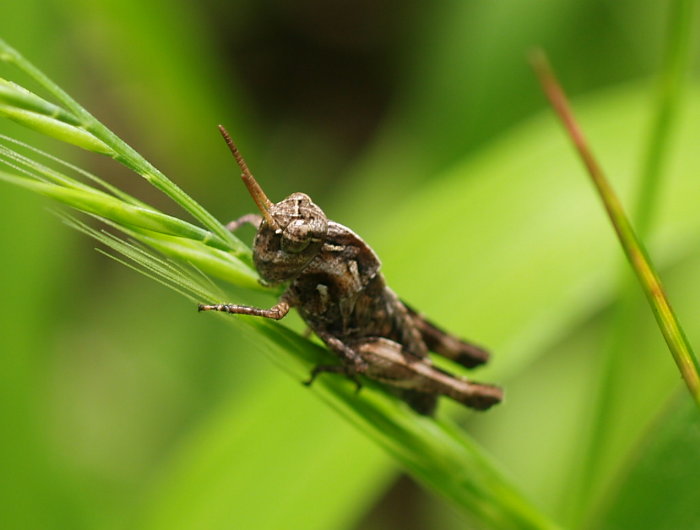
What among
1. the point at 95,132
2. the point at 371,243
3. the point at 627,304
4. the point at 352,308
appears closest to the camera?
the point at 95,132

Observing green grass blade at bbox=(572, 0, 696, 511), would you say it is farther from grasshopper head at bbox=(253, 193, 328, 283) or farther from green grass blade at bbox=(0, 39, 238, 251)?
green grass blade at bbox=(0, 39, 238, 251)

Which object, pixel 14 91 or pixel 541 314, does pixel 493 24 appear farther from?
pixel 14 91

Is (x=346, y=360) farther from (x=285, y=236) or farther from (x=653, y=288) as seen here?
(x=653, y=288)

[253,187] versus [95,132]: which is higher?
[253,187]

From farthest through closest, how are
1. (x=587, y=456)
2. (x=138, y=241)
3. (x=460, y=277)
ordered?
(x=460, y=277)
(x=587, y=456)
(x=138, y=241)

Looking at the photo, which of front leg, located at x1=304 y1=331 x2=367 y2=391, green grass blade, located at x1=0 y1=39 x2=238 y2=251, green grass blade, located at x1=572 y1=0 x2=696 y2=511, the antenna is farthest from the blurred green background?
green grass blade, located at x1=0 y1=39 x2=238 y2=251

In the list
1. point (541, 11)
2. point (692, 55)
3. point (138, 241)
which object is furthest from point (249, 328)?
point (692, 55)

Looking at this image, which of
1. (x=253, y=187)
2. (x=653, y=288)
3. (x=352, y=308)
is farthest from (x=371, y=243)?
(x=653, y=288)

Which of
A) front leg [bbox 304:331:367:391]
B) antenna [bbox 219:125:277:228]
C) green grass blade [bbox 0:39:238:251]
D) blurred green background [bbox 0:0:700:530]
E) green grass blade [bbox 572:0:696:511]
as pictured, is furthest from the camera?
blurred green background [bbox 0:0:700:530]
